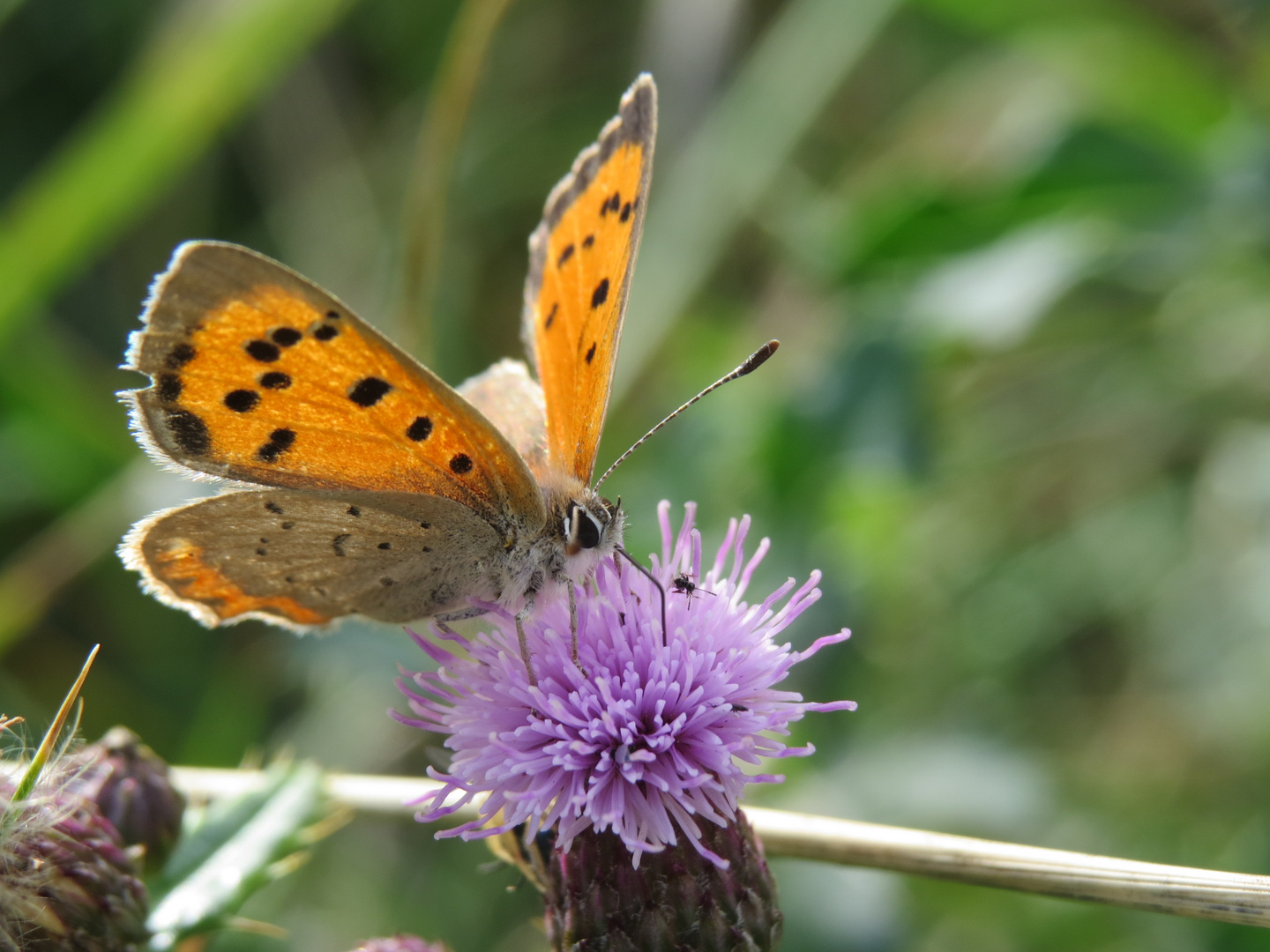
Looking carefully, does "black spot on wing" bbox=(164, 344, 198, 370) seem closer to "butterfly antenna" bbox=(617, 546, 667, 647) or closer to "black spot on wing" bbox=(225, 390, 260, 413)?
"black spot on wing" bbox=(225, 390, 260, 413)

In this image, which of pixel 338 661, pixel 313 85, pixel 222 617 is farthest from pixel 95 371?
pixel 222 617

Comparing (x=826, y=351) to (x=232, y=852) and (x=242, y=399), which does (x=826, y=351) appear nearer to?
(x=242, y=399)

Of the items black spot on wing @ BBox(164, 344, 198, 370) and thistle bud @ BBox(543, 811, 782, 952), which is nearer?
thistle bud @ BBox(543, 811, 782, 952)

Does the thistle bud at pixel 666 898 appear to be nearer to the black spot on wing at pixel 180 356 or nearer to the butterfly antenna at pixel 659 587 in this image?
the butterfly antenna at pixel 659 587

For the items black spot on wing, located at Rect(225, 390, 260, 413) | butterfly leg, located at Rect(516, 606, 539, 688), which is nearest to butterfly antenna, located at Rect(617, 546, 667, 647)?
butterfly leg, located at Rect(516, 606, 539, 688)

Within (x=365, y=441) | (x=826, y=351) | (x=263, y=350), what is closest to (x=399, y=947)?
(x=365, y=441)

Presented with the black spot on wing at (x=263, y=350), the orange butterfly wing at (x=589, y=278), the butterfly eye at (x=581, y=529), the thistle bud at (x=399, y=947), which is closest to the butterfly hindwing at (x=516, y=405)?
the orange butterfly wing at (x=589, y=278)
